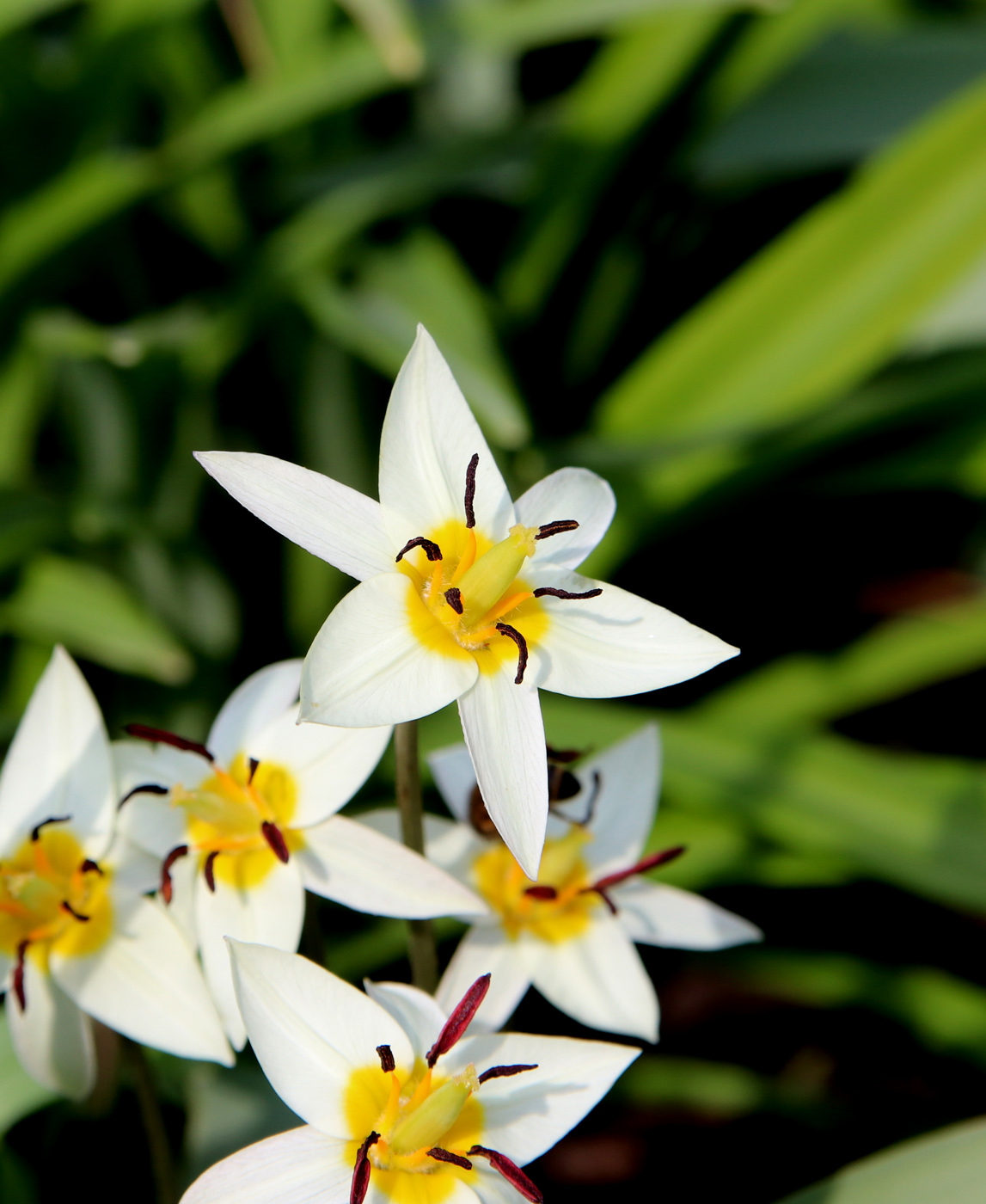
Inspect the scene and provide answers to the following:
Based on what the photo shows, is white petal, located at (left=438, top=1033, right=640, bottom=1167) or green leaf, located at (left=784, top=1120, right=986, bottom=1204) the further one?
green leaf, located at (left=784, top=1120, right=986, bottom=1204)

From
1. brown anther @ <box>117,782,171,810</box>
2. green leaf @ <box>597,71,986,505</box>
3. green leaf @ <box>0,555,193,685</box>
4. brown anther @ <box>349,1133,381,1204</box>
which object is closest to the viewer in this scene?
brown anther @ <box>349,1133,381,1204</box>

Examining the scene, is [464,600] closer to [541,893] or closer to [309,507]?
[309,507]

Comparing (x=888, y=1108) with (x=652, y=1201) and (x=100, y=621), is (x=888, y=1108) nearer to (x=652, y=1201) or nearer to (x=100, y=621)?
(x=652, y=1201)

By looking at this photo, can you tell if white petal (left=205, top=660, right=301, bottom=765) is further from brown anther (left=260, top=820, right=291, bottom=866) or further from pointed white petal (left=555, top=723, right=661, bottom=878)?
pointed white petal (left=555, top=723, right=661, bottom=878)

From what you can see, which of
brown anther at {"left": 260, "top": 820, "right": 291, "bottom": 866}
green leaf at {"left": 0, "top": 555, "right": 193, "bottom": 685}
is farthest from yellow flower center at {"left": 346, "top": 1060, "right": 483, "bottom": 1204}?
green leaf at {"left": 0, "top": 555, "right": 193, "bottom": 685}

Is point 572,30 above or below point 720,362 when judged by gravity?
above

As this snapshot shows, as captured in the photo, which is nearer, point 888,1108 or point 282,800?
point 282,800

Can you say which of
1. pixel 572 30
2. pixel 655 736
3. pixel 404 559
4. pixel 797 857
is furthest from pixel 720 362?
pixel 404 559
